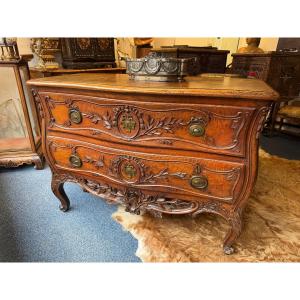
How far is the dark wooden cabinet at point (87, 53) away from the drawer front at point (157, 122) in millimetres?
1577

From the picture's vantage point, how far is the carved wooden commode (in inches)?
38.9

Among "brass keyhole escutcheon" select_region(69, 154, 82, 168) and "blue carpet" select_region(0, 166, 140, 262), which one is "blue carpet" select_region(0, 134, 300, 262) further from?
"brass keyhole escutcheon" select_region(69, 154, 82, 168)

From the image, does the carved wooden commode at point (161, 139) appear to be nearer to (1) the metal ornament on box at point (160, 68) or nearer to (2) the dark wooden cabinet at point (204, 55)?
(1) the metal ornament on box at point (160, 68)

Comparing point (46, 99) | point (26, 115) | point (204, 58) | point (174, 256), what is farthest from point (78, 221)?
point (204, 58)

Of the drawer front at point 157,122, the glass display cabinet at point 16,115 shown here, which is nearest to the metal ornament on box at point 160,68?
the drawer front at point 157,122

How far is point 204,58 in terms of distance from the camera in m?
2.93

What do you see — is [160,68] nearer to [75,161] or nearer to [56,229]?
[75,161]

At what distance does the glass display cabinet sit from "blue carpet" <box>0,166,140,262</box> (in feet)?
1.08

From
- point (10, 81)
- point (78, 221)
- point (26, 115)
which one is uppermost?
point (10, 81)

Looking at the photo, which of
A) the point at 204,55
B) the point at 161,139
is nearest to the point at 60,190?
the point at 161,139

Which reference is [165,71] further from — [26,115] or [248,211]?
[26,115]

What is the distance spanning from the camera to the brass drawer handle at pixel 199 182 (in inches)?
44.9

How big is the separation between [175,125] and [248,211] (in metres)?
1.07

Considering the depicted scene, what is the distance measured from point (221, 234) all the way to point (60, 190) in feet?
3.73
